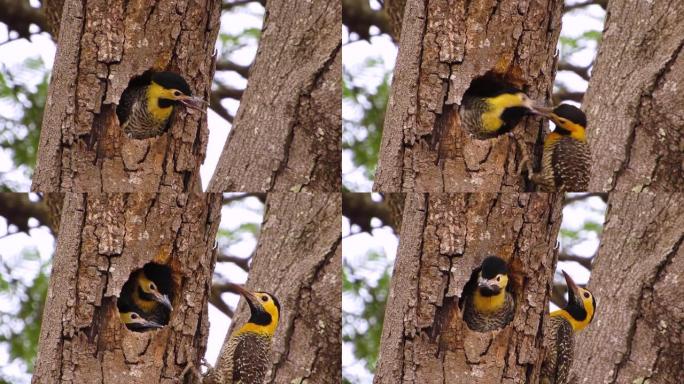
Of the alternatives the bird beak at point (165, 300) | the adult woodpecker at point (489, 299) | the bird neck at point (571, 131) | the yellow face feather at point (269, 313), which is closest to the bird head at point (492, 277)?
the adult woodpecker at point (489, 299)

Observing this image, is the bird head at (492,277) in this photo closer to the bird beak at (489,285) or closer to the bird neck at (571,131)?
the bird beak at (489,285)

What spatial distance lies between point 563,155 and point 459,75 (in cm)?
76

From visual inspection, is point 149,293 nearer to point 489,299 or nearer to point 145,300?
point 145,300

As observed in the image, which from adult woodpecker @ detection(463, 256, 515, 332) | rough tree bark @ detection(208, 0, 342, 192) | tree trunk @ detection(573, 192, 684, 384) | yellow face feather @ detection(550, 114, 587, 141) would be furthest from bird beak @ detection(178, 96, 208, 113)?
tree trunk @ detection(573, 192, 684, 384)

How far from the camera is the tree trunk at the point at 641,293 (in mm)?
7152

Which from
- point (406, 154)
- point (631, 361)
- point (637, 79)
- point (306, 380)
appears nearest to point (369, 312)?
point (306, 380)

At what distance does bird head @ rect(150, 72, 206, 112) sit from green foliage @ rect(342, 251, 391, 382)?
1382mm

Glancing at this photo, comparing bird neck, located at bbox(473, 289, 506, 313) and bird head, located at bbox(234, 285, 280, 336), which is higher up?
bird neck, located at bbox(473, 289, 506, 313)

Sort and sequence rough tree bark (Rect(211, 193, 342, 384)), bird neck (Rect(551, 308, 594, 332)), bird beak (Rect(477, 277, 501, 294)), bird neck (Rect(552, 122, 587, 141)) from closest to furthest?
bird beak (Rect(477, 277, 501, 294)), bird neck (Rect(552, 122, 587, 141)), rough tree bark (Rect(211, 193, 342, 384)), bird neck (Rect(551, 308, 594, 332))

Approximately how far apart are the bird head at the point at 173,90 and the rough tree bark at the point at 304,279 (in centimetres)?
80

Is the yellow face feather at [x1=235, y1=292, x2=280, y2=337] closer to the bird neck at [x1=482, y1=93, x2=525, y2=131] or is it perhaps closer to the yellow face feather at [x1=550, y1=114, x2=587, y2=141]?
the bird neck at [x1=482, y1=93, x2=525, y2=131]

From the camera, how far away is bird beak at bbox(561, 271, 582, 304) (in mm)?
6852

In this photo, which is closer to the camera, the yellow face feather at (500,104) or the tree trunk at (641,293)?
the yellow face feather at (500,104)

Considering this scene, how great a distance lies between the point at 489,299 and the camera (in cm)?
604
